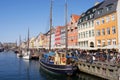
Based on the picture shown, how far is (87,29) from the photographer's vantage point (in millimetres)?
62500

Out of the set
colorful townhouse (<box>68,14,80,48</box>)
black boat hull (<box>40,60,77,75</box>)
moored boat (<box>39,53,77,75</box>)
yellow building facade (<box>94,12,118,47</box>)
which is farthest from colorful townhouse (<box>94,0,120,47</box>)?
black boat hull (<box>40,60,77,75</box>)

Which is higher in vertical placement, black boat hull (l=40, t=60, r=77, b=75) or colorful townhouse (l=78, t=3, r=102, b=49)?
colorful townhouse (l=78, t=3, r=102, b=49)

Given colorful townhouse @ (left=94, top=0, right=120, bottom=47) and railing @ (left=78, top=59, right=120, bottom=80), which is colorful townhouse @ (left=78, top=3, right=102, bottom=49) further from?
railing @ (left=78, top=59, right=120, bottom=80)

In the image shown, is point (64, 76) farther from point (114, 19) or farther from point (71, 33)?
point (71, 33)

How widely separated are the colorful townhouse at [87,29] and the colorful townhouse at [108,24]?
7.40 feet

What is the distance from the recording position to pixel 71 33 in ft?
256

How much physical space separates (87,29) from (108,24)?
1089cm

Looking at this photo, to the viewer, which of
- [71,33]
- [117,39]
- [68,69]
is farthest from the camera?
[71,33]

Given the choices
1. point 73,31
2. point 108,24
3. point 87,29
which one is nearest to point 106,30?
point 108,24

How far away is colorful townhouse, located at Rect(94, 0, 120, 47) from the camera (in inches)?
1929

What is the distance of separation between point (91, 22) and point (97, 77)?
98.8 feet

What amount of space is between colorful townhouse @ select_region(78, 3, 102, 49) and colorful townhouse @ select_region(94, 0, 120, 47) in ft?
7.40

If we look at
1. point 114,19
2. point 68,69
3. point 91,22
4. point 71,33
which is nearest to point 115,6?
point 114,19

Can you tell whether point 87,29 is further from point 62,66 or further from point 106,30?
point 62,66
